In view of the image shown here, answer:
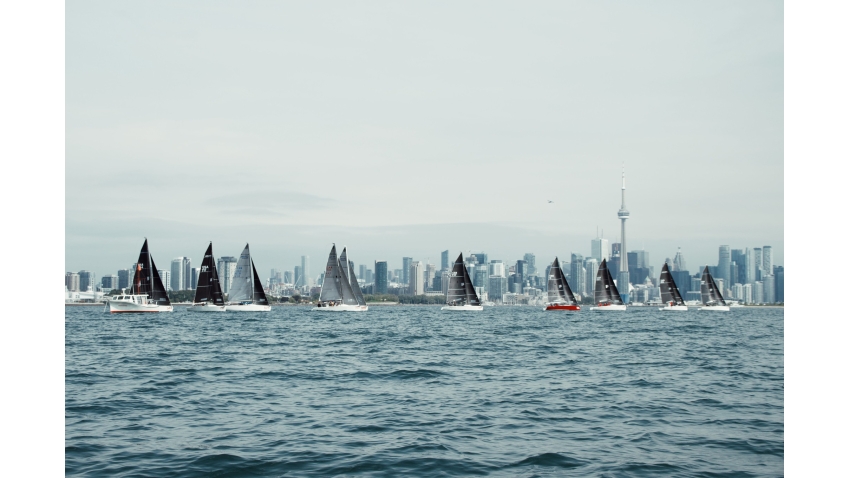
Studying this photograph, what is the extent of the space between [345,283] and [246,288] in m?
15.5

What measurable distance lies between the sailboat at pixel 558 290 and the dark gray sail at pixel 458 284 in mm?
17350

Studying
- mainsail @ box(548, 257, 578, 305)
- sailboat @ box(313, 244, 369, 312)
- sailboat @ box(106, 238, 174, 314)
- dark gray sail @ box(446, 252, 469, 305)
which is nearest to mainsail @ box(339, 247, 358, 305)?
sailboat @ box(313, 244, 369, 312)

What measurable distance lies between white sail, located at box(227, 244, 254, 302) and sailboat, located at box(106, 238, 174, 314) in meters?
10.8

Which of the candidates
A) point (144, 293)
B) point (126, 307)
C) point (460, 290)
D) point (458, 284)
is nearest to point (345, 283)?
point (458, 284)

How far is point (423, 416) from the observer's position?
48.2 feet

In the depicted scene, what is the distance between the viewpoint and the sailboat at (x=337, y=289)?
102812 mm

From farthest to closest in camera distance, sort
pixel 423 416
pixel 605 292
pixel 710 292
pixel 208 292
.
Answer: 1. pixel 710 292
2. pixel 605 292
3. pixel 208 292
4. pixel 423 416

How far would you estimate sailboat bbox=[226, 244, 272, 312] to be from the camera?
99.1 metres

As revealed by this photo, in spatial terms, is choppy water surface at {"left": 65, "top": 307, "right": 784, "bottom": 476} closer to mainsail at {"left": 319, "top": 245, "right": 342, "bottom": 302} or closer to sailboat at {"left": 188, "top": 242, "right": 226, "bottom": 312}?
sailboat at {"left": 188, "top": 242, "right": 226, "bottom": 312}

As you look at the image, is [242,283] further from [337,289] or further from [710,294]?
[710,294]

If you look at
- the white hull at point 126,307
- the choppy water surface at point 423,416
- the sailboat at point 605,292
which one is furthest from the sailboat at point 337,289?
the choppy water surface at point 423,416
